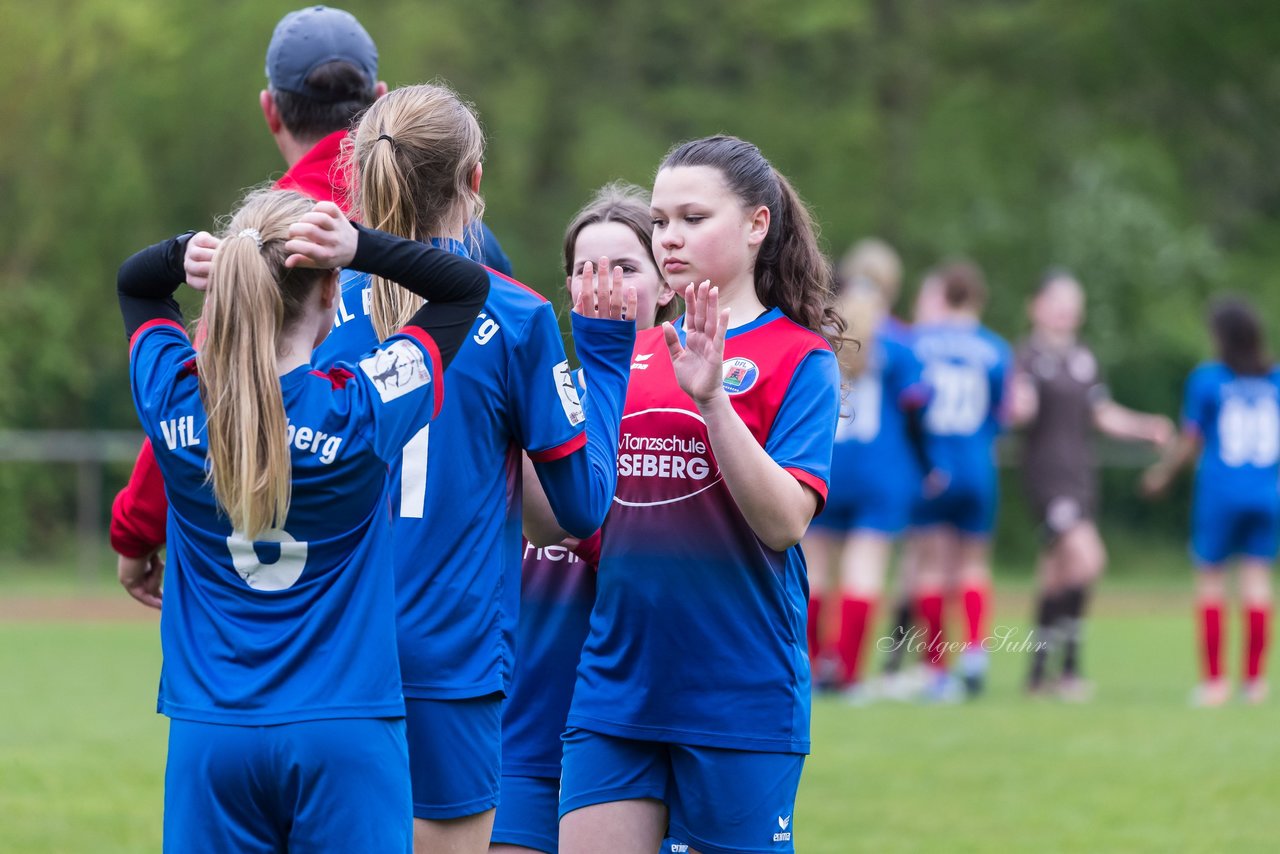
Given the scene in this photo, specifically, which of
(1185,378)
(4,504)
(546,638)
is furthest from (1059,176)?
(546,638)

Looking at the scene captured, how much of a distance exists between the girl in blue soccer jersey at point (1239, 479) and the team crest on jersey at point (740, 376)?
292 inches

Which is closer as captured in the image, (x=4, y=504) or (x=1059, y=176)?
(x=4, y=504)

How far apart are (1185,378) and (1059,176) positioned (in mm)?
5740

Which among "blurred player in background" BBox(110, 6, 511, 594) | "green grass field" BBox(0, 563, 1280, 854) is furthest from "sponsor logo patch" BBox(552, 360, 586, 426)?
"green grass field" BBox(0, 563, 1280, 854)

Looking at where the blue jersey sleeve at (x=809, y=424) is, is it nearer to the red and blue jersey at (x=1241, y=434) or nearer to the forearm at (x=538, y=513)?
the forearm at (x=538, y=513)

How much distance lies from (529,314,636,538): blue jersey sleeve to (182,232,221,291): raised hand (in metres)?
0.71

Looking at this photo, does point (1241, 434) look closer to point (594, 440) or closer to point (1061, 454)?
point (1061, 454)

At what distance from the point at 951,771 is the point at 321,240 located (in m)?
5.37

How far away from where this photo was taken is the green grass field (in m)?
6.13

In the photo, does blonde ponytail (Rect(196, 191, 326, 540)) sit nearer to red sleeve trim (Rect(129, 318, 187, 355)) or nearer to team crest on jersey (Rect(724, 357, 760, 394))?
red sleeve trim (Rect(129, 318, 187, 355))

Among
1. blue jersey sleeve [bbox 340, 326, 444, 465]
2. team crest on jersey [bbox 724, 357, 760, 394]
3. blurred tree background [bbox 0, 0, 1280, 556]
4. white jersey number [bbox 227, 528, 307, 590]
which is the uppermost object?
blurred tree background [bbox 0, 0, 1280, 556]

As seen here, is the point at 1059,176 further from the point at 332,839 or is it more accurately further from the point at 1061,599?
the point at 332,839

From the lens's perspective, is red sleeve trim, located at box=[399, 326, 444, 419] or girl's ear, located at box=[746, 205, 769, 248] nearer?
red sleeve trim, located at box=[399, 326, 444, 419]

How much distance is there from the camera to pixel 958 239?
25.2m
